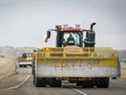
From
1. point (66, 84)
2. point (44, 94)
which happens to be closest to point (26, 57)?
point (66, 84)

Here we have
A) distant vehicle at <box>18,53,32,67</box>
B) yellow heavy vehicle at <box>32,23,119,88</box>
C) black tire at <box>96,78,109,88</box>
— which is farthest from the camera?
distant vehicle at <box>18,53,32,67</box>

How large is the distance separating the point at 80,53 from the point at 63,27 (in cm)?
349

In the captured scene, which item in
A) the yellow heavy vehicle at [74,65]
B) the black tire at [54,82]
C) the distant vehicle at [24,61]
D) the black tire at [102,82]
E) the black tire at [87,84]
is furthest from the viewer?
the distant vehicle at [24,61]

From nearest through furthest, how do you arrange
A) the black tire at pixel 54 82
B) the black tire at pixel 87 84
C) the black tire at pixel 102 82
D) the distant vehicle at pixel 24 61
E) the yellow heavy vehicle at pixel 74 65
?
the yellow heavy vehicle at pixel 74 65, the black tire at pixel 54 82, the black tire at pixel 102 82, the black tire at pixel 87 84, the distant vehicle at pixel 24 61

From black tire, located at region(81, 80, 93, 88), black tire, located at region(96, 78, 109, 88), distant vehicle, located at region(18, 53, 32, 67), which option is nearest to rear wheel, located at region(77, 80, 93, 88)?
black tire, located at region(81, 80, 93, 88)

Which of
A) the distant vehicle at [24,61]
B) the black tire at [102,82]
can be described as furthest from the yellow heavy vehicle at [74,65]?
the distant vehicle at [24,61]

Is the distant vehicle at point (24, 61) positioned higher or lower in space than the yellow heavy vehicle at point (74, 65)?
lower

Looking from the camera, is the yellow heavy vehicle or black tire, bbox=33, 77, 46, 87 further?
black tire, bbox=33, 77, 46, 87

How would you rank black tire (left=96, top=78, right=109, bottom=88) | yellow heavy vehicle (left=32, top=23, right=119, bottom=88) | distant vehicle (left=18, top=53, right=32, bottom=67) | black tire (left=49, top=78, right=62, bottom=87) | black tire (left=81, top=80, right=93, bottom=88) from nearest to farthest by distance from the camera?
yellow heavy vehicle (left=32, top=23, right=119, bottom=88), black tire (left=49, top=78, right=62, bottom=87), black tire (left=96, top=78, right=109, bottom=88), black tire (left=81, top=80, right=93, bottom=88), distant vehicle (left=18, top=53, right=32, bottom=67)

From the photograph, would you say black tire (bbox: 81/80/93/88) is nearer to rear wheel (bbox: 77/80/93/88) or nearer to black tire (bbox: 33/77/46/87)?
rear wheel (bbox: 77/80/93/88)

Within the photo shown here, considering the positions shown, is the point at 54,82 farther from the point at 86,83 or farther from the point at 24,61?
the point at 24,61

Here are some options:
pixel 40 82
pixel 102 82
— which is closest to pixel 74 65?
pixel 102 82

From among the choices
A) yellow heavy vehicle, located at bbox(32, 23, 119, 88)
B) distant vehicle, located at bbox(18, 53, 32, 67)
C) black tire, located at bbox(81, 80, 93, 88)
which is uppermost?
yellow heavy vehicle, located at bbox(32, 23, 119, 88)

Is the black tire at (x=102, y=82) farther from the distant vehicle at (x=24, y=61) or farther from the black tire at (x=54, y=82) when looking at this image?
the distant vehicle at (x=24, y=61)
